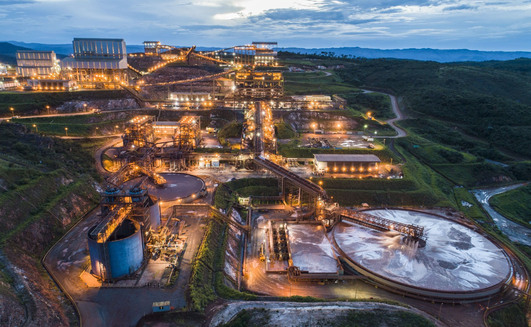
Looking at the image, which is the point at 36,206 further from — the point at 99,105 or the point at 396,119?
the point at 396,119

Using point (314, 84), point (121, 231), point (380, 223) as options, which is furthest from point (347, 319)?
point (314, 84)

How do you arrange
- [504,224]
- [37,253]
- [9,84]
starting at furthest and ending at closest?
[9,84]
[504,224]
[37,253]

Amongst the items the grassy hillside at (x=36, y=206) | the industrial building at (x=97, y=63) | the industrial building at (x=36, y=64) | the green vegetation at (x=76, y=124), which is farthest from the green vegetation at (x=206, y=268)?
the industrial building at (x=36, y=64)

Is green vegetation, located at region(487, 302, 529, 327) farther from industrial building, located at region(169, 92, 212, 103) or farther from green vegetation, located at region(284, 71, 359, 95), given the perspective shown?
green vegetation, located at region(284, 71, 359, 95)

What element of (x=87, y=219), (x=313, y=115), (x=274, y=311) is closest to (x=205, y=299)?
(x=274, y=311)

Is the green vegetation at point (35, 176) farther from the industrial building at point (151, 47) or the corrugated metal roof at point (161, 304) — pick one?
the industrial building at point (151, 47)

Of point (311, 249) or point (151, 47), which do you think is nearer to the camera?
point (311, 249)

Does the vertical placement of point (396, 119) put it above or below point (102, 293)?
above
